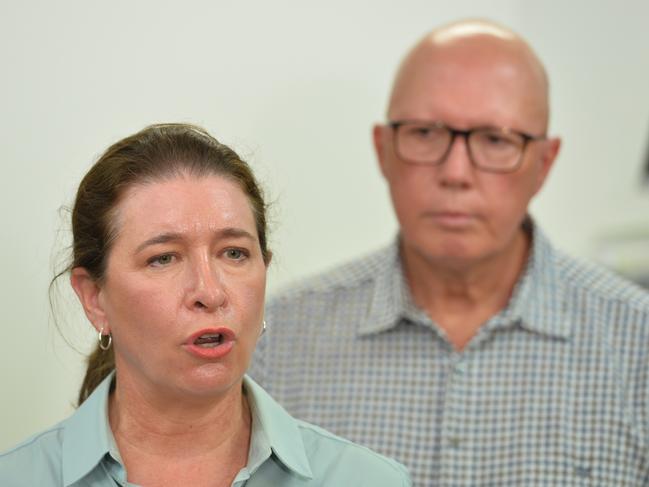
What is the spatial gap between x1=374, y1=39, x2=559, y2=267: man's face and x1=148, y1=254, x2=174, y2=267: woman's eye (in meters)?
0.76

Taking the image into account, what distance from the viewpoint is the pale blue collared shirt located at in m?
1.18

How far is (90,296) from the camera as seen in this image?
3.93ft

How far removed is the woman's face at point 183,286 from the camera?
112cm

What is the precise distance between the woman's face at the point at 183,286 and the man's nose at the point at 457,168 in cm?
72

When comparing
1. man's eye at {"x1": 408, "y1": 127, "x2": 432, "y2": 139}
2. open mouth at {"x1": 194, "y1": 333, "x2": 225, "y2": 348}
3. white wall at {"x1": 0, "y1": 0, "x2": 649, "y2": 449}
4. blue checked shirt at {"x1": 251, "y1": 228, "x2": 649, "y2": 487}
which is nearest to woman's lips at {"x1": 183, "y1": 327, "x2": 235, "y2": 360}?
open mouth at {"x1": 194, "y1": 333, "x2": 225, "y2": 348}

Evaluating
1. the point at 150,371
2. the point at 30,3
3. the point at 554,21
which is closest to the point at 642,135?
the point at 554,21

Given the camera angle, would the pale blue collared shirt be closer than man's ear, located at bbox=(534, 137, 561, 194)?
Yes

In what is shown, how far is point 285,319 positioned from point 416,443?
0.98 ft

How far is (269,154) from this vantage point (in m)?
1.89

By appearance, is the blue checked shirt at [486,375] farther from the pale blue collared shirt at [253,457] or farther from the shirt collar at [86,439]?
the shirt collar at [86,439]

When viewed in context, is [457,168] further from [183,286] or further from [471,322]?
[183,286]

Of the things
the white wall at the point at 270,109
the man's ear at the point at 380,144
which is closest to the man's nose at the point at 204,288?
the white wall at the point at 270,109

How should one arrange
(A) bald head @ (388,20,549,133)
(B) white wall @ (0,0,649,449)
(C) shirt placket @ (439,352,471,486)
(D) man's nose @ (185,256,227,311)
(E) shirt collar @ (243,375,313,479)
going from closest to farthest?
(D) man's nose @ (185,256,227,311) → (E) shirt collar @ (243,375,313,479) → (B) white wall @ (0,0,649,449) → (C) shirt placket @ (439,352,471,486) → (A) bald head @ (388,20,549,133)

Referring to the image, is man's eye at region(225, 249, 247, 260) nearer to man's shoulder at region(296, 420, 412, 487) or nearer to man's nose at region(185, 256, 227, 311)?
man's nose at region(185, 256, 227, 311)
